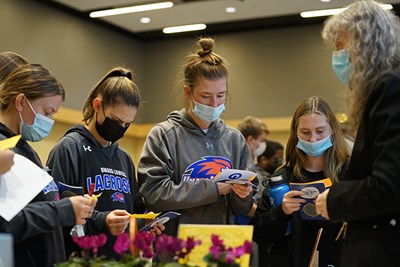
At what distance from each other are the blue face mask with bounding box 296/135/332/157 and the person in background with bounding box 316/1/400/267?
79 centimetres

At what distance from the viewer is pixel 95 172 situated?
268 centimetres

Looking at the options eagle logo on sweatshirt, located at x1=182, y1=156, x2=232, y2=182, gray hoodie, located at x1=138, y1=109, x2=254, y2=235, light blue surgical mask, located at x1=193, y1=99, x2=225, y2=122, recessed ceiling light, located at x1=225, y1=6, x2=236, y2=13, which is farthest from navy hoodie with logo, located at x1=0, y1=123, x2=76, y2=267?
recessed ceiling light, located at x1=225, y1=6, x2=236, y2=13

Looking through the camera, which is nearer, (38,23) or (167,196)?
(167,196)

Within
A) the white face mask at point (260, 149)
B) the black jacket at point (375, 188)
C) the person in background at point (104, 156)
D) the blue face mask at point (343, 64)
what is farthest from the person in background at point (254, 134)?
the black jacket at point (375, 188)

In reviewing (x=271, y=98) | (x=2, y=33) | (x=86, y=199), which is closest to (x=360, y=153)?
(x=86, y=199)

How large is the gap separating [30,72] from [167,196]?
0.76 meters

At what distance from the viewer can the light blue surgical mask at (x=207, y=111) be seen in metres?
2.87

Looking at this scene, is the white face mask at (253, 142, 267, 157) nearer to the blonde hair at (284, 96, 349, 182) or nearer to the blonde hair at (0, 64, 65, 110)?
the blonde hair at (284, 96, 349, 182)

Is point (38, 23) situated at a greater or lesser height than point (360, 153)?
greater

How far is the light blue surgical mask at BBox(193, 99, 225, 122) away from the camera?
2.87 meters

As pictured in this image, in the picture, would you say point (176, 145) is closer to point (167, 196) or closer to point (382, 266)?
point (167, 196)

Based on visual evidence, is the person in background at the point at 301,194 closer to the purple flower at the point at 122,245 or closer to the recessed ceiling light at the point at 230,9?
the purple flower at the point at 122,245

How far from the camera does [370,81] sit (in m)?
1.99

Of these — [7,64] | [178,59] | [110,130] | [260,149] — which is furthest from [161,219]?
[178,59]
